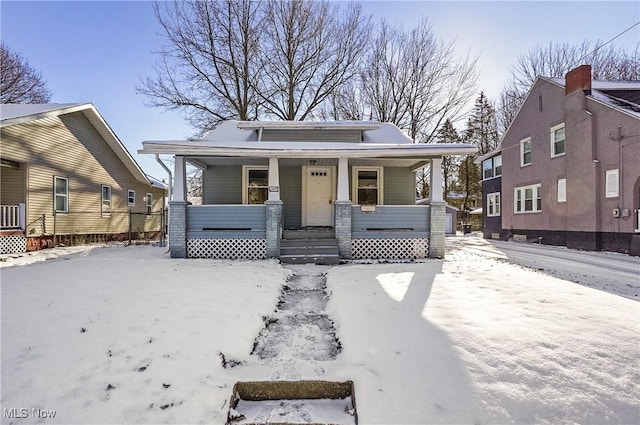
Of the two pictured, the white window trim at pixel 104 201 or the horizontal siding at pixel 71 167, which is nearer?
the horizontal siding at pixel 71 167

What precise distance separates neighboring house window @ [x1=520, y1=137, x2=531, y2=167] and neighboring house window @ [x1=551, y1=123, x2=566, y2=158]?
1610mm

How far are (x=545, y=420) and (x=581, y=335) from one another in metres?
1.65

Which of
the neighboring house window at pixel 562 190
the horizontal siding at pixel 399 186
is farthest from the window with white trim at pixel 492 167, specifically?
the horizontal siding at pixel 399 186

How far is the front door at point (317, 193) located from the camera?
11008 millimetres

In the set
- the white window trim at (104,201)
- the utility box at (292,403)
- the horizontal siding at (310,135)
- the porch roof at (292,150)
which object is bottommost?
the utility box at (292,403)

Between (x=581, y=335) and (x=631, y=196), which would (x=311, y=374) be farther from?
(x=631, y=196)

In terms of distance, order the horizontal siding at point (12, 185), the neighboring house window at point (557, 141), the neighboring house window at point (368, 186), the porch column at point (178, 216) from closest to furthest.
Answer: the porch column at point (178, 216)
the horizontal siding at point (12, 185)
the neighboring house window at point (368, 186)
the neighboring house window at point (557, 141)

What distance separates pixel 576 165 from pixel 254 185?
12.9 m

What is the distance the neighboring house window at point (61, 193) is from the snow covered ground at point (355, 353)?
8.33 metres

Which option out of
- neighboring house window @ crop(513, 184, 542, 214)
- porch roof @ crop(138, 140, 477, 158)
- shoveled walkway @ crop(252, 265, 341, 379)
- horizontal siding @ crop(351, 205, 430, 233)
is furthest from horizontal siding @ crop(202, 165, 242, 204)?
neighboring house window @ crop(513, 184, 542, 214)

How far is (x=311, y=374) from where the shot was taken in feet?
8.39

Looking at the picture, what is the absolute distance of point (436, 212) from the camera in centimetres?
901

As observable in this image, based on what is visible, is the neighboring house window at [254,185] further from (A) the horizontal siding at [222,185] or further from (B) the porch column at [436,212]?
(B) the porch column at [436,212]

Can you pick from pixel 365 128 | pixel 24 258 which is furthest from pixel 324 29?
pixel 24 258
